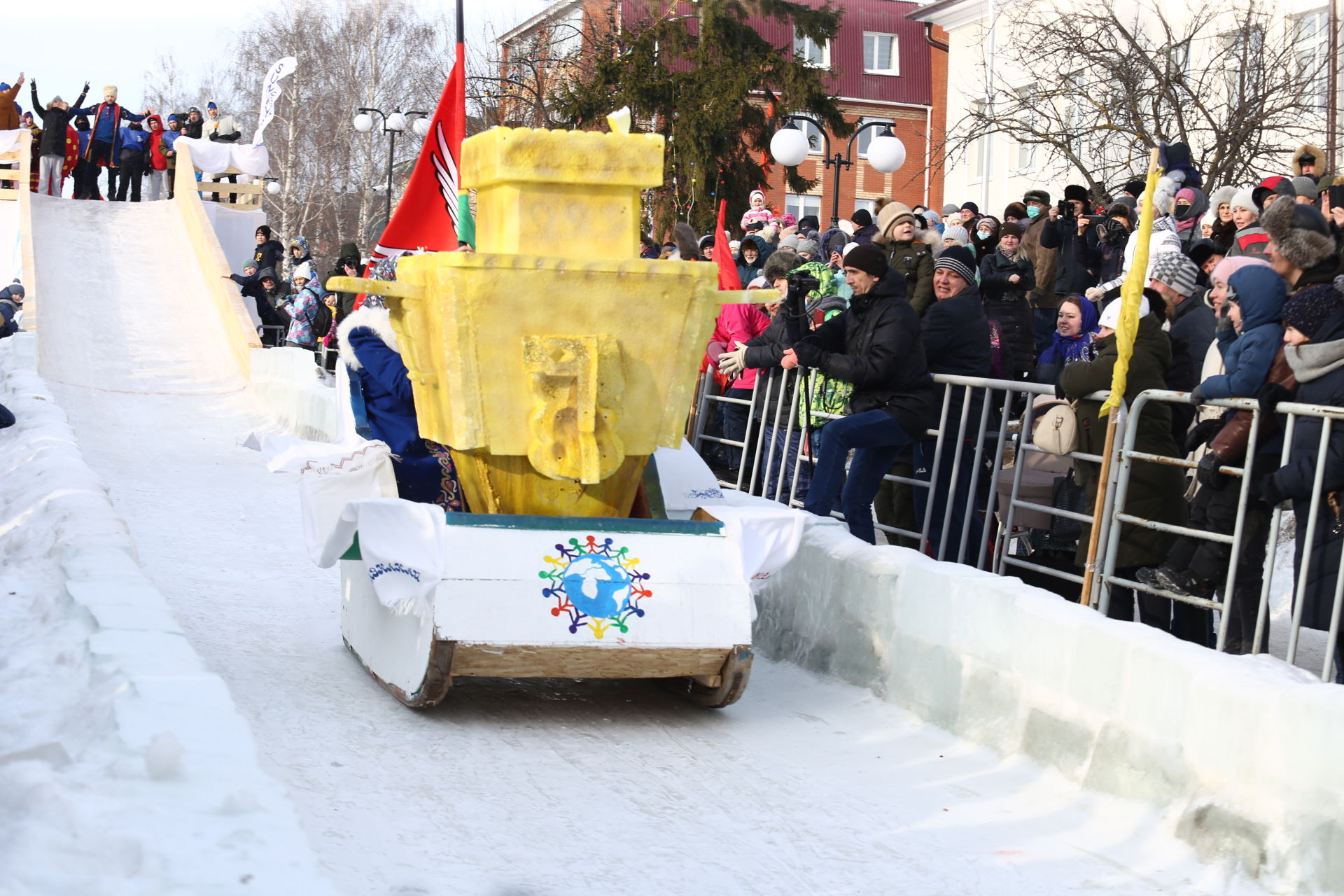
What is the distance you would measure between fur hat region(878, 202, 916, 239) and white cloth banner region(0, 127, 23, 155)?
19.3 meters

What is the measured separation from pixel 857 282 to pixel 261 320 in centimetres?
1679

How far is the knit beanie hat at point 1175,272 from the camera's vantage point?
7.20 metres

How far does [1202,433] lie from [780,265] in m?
3.44

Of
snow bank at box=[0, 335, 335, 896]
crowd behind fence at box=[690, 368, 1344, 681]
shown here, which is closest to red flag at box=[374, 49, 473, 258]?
crowd behind fence at box=[690, 368, 1344, 681]

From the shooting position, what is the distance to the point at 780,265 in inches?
343

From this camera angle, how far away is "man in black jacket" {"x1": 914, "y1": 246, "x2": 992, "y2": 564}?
714 cm

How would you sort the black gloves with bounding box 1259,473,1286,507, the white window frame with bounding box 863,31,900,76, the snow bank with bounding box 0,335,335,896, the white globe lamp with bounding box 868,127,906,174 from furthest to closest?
the white window frame with bounding box 863,31,900,76, the white globe lamp with bounding box 868,127,906,174, the black gloves with bounding box 1259,473,1286,507, the snow bank with bounding box 0,335,335,896

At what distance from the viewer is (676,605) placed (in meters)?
5.02

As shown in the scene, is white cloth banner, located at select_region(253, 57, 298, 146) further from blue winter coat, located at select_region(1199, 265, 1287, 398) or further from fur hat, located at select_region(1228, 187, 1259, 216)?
blue winter coat, located at select_region(1199, 265, 1287, 398)

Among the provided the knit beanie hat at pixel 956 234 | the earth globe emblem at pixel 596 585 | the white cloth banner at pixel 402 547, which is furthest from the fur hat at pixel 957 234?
the white cloth banner at pixel 402 547

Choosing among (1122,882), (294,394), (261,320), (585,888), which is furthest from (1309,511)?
(261,320)

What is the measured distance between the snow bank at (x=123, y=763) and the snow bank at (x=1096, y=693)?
2.42m

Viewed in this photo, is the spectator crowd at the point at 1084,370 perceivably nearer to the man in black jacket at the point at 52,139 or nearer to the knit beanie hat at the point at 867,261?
the knit beanie hat at the point at 867,261

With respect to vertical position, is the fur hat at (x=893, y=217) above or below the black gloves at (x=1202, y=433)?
above
